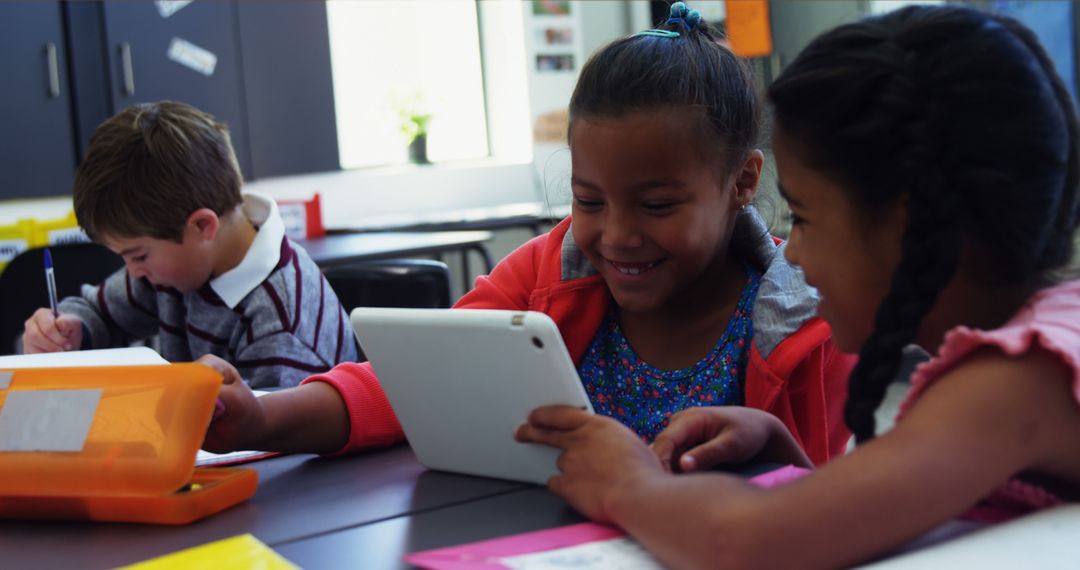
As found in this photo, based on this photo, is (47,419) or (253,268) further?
(253,268)

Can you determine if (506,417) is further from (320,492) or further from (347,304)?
(347,304)

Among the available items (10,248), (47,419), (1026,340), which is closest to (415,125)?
(10,248)

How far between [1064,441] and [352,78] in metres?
4.44

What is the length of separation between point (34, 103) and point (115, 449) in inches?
128

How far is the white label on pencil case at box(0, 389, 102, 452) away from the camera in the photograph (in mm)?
941

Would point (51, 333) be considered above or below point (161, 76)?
below

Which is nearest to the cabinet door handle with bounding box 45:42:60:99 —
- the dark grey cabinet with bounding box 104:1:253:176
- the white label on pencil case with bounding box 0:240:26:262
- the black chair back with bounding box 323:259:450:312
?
the dark grey cabinet with bounding box 104:1:253:176

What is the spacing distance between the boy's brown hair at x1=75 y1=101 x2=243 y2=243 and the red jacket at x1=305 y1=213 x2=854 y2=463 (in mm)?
669

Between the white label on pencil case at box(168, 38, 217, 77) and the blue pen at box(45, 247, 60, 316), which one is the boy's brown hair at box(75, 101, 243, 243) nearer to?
the blue pen at box(45, 247, 60, 316)

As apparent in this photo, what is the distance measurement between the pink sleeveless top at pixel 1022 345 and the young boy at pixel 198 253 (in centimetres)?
115

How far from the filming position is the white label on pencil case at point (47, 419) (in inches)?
37.0

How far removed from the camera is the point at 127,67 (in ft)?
13.0

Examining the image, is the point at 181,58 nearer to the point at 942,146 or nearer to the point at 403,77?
the point at 403,77

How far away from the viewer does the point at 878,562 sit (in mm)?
661
